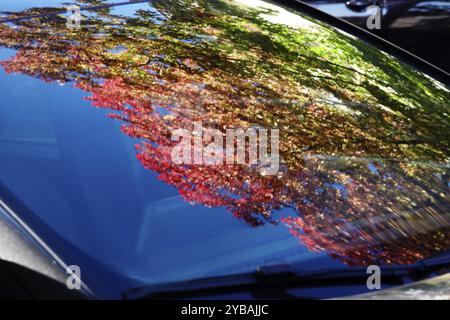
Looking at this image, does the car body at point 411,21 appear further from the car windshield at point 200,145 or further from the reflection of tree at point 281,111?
the car windshield at point 200,145

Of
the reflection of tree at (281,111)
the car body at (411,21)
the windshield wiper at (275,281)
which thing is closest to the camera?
the windshield wiper at (275,281)

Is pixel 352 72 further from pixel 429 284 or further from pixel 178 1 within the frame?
pixel 429 284

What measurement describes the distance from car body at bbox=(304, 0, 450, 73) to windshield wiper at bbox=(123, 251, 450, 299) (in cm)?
401

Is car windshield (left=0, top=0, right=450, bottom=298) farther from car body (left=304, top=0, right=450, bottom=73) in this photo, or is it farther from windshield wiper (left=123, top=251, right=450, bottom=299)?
car body (left=304, top=0, right=450, bottom=73)

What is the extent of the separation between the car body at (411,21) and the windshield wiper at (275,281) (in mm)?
4009

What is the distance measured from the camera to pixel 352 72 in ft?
6.97

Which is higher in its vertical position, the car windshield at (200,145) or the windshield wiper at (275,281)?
the car windshield at (200,145)

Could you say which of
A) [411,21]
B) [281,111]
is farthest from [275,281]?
[411,21]

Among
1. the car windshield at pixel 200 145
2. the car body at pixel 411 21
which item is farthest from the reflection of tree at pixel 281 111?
the car body at pixel 411 21

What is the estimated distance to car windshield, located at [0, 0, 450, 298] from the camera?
4.30 feet

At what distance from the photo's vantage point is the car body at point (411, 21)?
5055 millimetres

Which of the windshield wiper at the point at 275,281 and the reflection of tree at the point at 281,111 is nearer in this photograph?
the windshield wiper at the point at 275,281

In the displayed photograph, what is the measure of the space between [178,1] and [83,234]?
4.19ft
